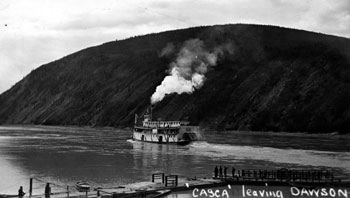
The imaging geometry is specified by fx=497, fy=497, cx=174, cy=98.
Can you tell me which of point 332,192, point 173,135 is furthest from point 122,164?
point 173,135

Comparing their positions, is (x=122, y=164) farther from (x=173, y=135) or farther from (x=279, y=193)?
(x=173, y=135)

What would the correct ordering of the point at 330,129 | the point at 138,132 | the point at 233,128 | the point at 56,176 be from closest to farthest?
the point at 56,176 < the point at 138,132 < the point at 330,129 < the point at 233,128

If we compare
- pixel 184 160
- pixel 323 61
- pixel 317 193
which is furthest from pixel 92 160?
pixel 323 61

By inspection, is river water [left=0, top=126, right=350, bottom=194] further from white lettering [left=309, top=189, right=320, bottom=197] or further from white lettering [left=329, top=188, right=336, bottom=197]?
white lettering [left=309, top=189, right=320, bottom=197]

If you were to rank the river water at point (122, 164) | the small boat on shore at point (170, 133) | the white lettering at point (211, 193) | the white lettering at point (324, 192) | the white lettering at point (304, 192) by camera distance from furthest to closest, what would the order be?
the small boat on shore at point (170, 133) < the river water at point (122, 164) < the white lettering at point (304, 192) < the white lettering at point (324, 192) < the white lettering at point (211, 193)

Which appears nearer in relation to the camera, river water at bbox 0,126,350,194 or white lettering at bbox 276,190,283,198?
white lettering at bbox 276,190,283,198

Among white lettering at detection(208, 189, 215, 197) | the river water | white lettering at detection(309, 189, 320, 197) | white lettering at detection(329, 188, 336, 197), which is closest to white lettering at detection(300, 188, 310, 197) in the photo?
white lettering at detection(309, 189, 320, 197)

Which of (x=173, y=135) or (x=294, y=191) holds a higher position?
(x=173, y=135)

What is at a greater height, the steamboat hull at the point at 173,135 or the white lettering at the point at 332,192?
the steamboat hull at the point at 173,135

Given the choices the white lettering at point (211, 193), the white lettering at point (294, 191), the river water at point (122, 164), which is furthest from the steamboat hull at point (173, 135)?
the white lettering at point (211, 193)

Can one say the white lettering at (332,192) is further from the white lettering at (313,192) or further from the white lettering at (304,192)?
the white lettering at (304,192)

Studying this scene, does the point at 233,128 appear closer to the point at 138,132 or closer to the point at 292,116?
the point at 292,116
